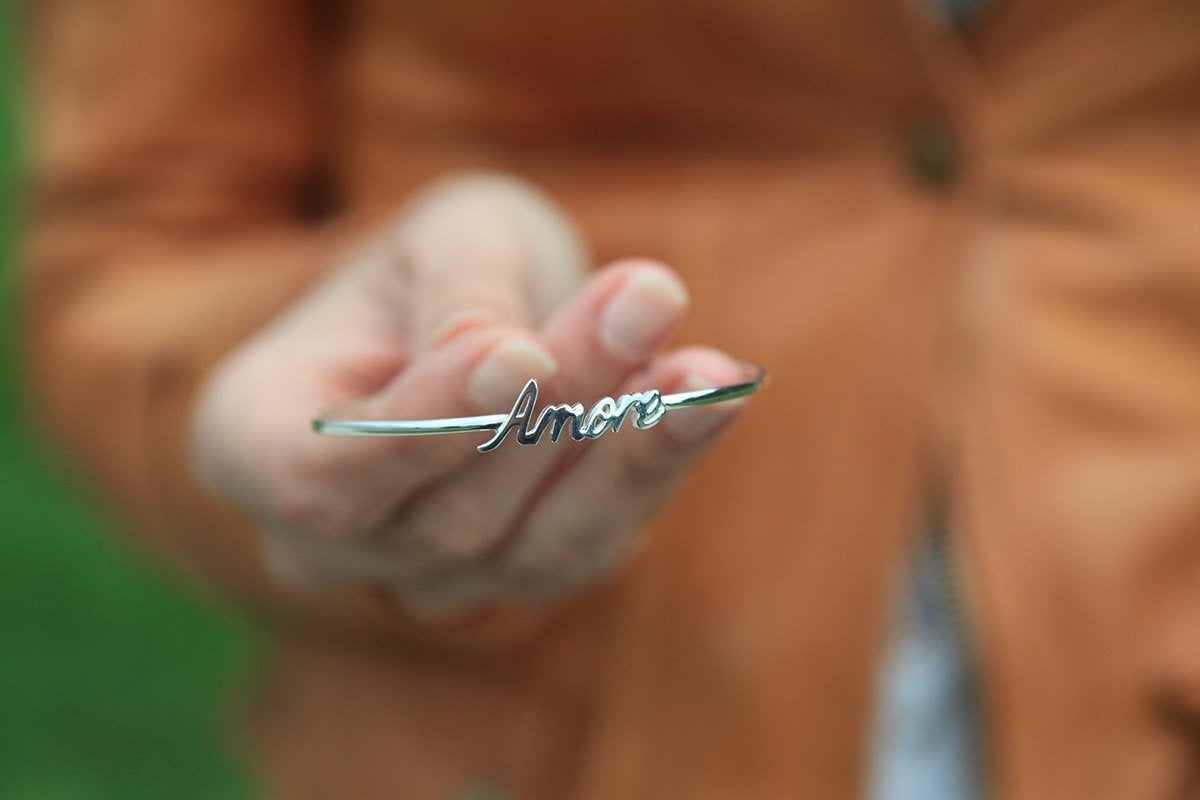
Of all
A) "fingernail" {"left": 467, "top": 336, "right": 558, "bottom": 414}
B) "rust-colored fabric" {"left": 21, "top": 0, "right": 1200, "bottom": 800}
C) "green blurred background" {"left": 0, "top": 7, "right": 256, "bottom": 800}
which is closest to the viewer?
"fingernail" {"left": 467, "top": 336, "right": 558, "bottom": 414}

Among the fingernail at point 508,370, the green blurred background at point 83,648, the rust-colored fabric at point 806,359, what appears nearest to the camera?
the fingernail at point 508,370

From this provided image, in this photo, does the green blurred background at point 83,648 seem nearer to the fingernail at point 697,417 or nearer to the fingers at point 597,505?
the fingers at point 597,505

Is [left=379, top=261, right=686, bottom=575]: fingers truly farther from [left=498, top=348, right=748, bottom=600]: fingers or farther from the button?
the button

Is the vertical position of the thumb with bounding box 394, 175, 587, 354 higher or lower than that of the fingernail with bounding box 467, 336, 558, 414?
higher

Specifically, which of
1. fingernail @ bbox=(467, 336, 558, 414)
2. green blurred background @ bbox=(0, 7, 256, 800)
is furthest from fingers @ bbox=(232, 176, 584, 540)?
green blurred background @ bbox=(0, 7, 256, 800)

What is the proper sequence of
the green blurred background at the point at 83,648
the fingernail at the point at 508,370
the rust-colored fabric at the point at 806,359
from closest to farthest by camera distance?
the fingernail at the point at 508,370, the rust-colored fabric at the point at 806,359, the green blurred background at the point at 83,648

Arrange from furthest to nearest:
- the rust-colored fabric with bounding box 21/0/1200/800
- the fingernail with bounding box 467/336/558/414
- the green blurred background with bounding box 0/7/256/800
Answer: the green blurred background with bounding box 0/7/256/800 < the rust-colored fabric with bounding box 21/0/1200/800 < the fingernail with bounding box 467/336/558/414

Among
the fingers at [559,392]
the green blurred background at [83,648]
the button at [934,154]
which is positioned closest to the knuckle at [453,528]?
the fingers at [559,392]
